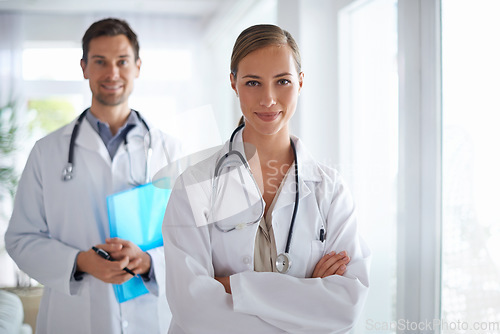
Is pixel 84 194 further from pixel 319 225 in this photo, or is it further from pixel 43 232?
pixel 319 225

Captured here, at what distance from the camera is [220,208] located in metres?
0.98

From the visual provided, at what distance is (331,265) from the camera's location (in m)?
0.97

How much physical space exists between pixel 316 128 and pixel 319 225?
1.55 ft

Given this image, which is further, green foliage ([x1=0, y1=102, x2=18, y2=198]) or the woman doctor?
green foliage ([x1=0, y1=102, x2=18, y2=198])

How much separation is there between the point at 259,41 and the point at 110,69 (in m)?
0.50

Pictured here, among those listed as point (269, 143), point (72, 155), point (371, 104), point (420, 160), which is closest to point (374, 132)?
point (371, 104)

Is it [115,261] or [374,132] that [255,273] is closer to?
[115,261]

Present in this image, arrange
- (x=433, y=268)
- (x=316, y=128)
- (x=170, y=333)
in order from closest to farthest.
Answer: (x=170, y=333) < (x=433, y=268) < (x=316, y=128)

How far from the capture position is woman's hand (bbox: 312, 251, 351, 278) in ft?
3.18

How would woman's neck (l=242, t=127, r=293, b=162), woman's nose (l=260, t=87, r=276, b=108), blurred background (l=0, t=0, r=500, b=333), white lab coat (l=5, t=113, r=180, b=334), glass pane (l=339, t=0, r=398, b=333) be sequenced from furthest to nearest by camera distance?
glass pane (l=339, t=0, r=398, b=333)
white lab coat (l=5, t=113, r=180, b=334)
blurred background (l=0, t=0, r=500, b=333)
woman's neck (l=242, t=127, r=293, b=162)
woman's nose (l=260, t=87, r=276, b=108)

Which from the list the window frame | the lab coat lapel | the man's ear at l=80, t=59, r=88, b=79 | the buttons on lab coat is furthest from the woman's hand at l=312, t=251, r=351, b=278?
the man's ear at l=80, t=59, r=88, b=79

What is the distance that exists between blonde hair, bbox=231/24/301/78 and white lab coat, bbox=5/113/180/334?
0.37 metres

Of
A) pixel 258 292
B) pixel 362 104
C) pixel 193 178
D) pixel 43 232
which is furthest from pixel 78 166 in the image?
pixel 362 104
